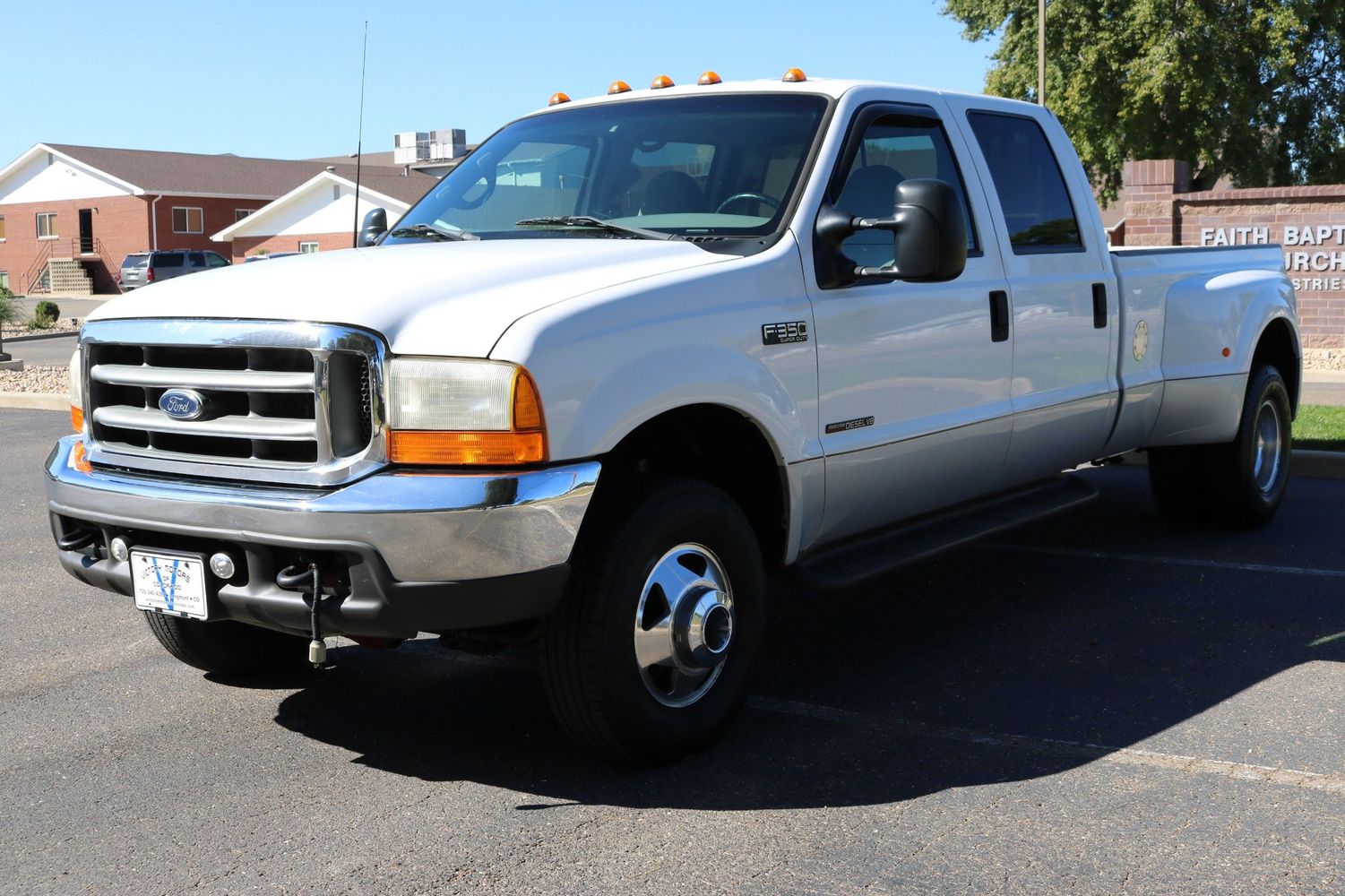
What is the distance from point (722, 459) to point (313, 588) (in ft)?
4.85

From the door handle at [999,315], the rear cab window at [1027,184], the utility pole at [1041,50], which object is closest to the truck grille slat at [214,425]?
the door handle at [999,315]

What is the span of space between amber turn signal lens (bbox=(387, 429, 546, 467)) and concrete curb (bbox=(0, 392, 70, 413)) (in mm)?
13231

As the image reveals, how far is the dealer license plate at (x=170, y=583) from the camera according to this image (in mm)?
4074

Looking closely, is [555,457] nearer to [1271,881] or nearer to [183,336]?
[183,336]

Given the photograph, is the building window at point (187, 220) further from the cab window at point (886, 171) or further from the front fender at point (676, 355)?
the front fender at point (676, 355)

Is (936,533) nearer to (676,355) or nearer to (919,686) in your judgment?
(919,686)

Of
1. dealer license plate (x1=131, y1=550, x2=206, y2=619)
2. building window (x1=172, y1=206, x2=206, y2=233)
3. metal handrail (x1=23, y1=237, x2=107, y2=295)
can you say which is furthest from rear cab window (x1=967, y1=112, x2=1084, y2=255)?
metal handrail (x1=23, y1=237, x2=107, y2=295)

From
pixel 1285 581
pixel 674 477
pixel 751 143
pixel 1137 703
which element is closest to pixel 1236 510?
pixel 1285 581

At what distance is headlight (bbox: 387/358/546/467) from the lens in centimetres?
383

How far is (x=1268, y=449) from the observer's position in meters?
7.99

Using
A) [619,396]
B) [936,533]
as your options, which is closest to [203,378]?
[619,396]

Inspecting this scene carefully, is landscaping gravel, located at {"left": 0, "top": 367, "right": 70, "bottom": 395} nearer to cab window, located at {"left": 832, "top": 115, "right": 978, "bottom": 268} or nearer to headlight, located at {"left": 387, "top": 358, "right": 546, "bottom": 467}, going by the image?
cab window, located at {"left": 832, "top": 115, "right": 978, "bottom": 268}

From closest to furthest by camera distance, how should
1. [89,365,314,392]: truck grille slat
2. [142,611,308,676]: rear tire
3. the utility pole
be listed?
[89,365,314,392]: truck grille slat
[142,611,308,676]: rear tire
the utility pole

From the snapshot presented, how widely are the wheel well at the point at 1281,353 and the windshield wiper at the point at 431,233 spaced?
4.52 meters
